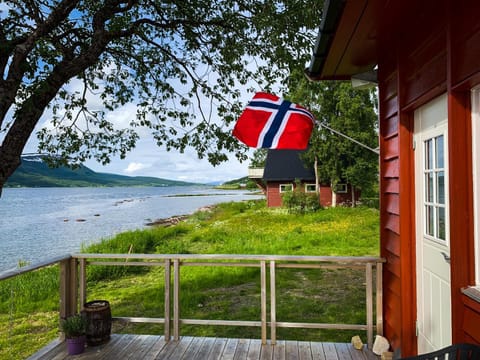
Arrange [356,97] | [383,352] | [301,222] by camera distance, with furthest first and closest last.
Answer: [356,97] < [301,222] < [383,352]

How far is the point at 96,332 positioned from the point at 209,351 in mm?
1089

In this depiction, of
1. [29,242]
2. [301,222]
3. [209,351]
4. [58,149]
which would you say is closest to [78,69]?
[58,149]

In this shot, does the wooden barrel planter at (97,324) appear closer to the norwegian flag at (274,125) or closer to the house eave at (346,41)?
the norwegian flag at (274,125)

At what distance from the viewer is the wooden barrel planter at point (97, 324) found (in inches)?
129

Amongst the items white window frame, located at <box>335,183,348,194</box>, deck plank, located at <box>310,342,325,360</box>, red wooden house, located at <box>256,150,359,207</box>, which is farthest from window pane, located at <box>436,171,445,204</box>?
red wooden house, located at <box>256,150,359,207</box>

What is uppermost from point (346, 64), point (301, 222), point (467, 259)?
point (346, 64)

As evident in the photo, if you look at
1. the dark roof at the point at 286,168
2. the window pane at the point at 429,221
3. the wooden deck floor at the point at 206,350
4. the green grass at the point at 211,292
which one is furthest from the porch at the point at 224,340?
the dark roof at the point at 286,168

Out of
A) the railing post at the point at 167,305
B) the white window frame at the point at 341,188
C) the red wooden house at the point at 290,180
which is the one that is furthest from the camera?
the red wooden house at the point at 290,180

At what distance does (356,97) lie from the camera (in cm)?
1867

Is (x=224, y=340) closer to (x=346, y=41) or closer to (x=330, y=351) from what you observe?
(x=330, y=351)

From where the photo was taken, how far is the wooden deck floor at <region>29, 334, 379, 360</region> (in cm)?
304

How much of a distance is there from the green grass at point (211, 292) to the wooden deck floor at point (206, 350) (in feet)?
2.25

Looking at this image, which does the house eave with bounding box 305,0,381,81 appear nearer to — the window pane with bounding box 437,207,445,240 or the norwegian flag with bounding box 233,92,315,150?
the norwegian flag with bounding box 233,92,315,150

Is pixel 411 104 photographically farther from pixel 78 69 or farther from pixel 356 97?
pixel 356 97
